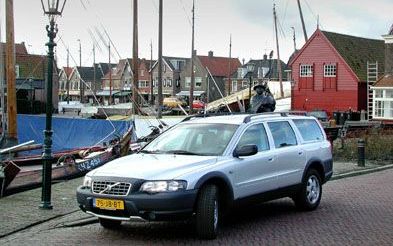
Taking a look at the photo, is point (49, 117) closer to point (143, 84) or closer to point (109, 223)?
point (109, 223)

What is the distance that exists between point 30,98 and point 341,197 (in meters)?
48.9

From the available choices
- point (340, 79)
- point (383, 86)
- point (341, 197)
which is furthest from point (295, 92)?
point (341, 197)

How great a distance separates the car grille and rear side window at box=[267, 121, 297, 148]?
3106mm

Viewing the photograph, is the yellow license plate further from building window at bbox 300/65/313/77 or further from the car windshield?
building window at bbox 300/65/313/77

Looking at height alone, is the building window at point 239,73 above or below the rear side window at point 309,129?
above

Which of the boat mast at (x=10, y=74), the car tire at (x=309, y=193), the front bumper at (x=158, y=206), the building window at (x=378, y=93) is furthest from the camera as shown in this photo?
the building window at (x=378, y=93)

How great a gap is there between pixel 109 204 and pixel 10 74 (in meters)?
14.6

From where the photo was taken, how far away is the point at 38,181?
14.1m

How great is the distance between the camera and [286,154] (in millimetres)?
10336

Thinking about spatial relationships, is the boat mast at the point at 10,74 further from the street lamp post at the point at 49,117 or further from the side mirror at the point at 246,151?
the side mirror at the point at 246,151

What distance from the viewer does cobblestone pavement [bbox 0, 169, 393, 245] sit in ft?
28.1

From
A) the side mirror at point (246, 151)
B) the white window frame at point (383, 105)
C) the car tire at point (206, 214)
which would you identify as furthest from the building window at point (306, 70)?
the car tire at point (206, 214)

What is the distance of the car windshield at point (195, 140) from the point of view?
9222 millimetres

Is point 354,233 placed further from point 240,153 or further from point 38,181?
point 38,181
